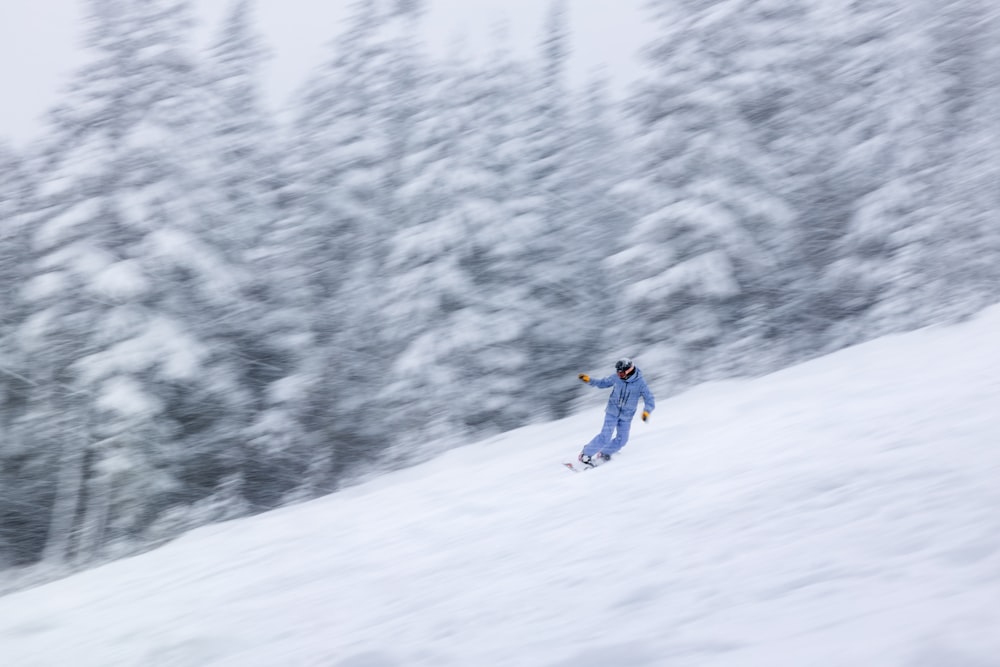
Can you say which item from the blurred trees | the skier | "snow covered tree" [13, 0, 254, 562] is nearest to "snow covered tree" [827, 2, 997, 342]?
the blurred trees

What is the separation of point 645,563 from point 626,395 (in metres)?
4.94

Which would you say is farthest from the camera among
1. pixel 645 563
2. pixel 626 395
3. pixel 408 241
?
pixel 408 241

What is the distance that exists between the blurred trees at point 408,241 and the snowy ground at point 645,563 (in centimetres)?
660

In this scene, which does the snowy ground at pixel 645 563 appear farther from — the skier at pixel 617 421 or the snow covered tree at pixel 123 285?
the snow covered tree at pixel 123 285

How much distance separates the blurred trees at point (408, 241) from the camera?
57.1ft

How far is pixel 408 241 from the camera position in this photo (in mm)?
19453

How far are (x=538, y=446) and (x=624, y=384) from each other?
97.1 inches

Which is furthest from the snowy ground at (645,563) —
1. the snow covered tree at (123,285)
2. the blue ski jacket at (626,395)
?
the snow covered tree at (123,285)

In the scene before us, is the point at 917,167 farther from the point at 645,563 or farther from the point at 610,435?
the point at 645,563

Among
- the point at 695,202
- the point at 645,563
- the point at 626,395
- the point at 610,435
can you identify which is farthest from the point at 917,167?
the point at 645,563

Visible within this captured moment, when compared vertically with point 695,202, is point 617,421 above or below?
below

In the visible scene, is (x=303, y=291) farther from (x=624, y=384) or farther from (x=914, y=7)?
(x=914, y=7)

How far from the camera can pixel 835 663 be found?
12.7ft

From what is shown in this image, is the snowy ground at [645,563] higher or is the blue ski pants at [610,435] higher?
the snowy ground at [645,563]
